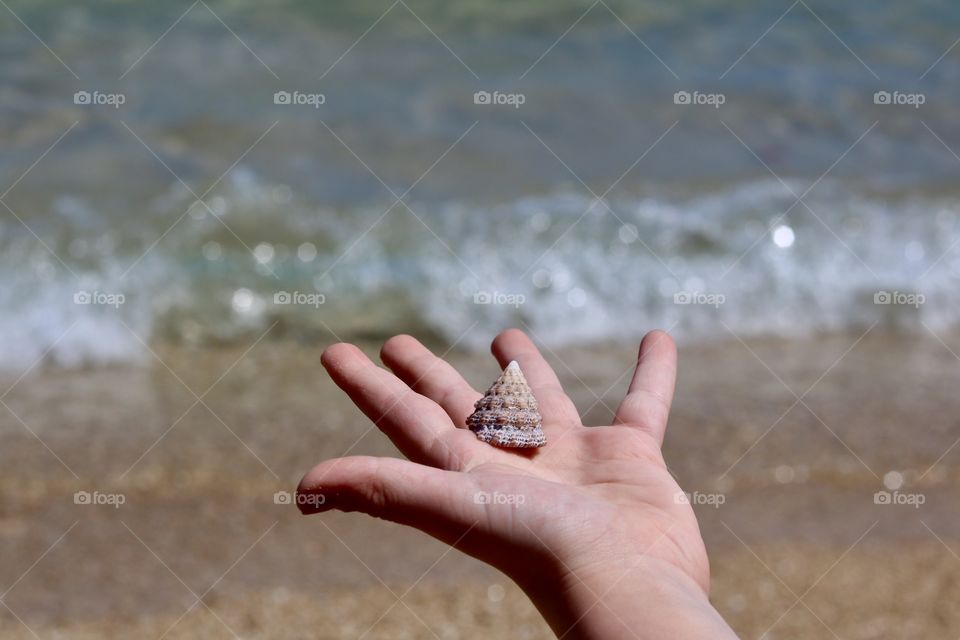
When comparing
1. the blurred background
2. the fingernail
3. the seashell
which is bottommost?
the fingernail

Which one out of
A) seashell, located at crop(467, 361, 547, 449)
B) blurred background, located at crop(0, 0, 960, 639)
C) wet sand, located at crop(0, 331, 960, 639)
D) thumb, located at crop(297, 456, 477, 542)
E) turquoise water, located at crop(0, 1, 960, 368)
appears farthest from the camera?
turquoise water, located at crop(0, 1, 960, 368)

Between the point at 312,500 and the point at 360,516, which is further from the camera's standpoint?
the point at 360,516

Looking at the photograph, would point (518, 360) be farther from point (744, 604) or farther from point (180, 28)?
point (180, 28)

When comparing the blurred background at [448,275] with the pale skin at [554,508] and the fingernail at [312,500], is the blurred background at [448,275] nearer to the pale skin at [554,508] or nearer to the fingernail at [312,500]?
the pale skin at [554,508]

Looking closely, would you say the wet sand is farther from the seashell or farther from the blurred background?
the seashell

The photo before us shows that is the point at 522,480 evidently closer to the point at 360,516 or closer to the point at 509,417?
the point at 509,417

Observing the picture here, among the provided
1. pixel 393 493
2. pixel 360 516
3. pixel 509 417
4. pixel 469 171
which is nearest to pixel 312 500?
pixel 393 493

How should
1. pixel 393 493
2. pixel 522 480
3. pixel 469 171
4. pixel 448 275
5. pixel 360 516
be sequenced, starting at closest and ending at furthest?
pixel 393 493 → pixel 522 480 → pixel 360 516 → pixel 448 275 → pixel 469 171

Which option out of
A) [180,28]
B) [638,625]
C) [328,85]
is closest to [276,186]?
[328,85]

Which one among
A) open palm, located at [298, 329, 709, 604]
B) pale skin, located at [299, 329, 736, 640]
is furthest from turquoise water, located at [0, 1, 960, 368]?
pale skin, located at [299, 329, 736, 640]
